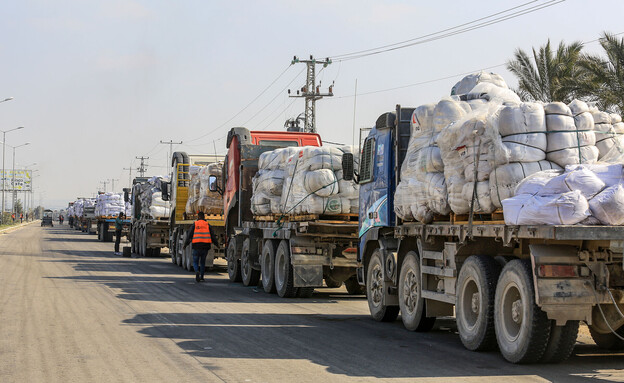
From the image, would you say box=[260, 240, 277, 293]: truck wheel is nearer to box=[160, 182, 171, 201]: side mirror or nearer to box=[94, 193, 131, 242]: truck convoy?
box=[160, 182, 171, 201]: side mirror

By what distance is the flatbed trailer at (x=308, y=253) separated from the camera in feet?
55.1

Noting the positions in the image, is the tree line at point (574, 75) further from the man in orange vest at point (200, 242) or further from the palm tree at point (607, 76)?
the man in orange vest at point (200, 242)

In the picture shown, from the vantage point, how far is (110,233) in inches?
2137

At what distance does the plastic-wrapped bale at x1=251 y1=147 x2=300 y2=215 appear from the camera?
18.3 meters

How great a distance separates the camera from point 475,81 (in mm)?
11898

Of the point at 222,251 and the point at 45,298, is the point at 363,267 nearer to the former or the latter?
the point at 45,298

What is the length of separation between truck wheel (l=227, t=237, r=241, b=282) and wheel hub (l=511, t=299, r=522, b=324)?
1313cm

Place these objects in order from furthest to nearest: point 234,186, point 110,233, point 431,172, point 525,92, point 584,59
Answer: point 110,233
point 525,92
point 584,59
point 234,186
point 431,172

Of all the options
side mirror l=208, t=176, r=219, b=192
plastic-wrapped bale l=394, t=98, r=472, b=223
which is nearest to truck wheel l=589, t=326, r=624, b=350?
plastic-wrapped bale l=394, t=98, r=472, b=223

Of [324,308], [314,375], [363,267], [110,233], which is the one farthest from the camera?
[110,233]

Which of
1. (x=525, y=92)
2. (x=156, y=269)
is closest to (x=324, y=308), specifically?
(x=156, y=269)

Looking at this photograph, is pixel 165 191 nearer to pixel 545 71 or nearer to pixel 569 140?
pixel 545 71

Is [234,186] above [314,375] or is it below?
above

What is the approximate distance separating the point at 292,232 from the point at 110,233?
39.0m
